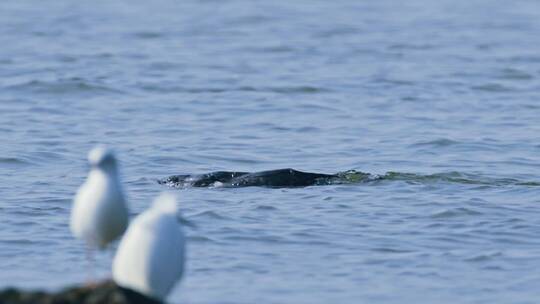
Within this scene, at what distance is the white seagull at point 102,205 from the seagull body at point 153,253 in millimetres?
164

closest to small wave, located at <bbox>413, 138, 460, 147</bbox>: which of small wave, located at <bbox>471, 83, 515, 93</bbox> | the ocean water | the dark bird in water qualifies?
the ocean water

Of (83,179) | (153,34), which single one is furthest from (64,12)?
(83,179)

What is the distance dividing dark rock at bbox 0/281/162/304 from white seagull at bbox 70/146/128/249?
1.24 feet

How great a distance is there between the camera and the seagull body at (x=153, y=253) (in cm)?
583

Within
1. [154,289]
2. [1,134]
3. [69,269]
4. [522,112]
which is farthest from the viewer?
[522,112]

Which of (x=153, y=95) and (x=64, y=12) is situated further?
(x=64, y=12)

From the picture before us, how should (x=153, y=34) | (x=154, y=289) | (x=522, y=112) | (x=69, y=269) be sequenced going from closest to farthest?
(x=154, y=289) → (x=69, y=269) → (x=522, y=112) → (x=153, y=34)

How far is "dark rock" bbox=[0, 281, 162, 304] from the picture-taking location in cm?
557

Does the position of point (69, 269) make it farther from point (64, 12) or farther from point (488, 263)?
point (64, 12)

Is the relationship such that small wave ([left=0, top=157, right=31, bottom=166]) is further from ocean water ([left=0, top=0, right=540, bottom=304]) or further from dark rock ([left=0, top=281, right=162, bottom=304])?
dark rock ([left=0, top=281, right=162, bottom=304])

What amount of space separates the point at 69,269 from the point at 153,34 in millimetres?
12939

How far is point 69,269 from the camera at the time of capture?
7926 mm

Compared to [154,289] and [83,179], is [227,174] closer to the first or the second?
[83,179]

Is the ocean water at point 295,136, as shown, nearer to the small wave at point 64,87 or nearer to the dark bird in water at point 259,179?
the small wave at point 64,87
